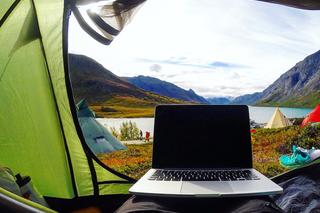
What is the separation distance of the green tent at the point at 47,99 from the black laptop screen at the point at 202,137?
458mm

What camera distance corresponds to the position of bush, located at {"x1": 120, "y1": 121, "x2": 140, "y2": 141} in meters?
4.93

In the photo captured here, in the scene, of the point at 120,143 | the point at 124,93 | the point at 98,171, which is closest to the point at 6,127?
the point at 98,171

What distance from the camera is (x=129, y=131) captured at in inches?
204

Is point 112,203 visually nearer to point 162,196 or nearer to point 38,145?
point 38,145

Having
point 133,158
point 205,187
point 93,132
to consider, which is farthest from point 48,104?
point 133,158

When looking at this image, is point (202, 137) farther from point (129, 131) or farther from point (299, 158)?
point (129, 131)

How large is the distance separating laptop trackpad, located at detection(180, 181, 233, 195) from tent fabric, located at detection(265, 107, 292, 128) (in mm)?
4137

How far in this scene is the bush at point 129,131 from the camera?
4.93 m

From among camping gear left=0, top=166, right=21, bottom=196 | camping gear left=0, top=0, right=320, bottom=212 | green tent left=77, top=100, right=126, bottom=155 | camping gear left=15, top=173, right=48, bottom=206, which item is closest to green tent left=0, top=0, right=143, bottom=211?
camping gear left=0, top=0, right=320, bottom=212

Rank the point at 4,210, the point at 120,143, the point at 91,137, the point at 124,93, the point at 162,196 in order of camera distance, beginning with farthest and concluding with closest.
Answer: the point at 124,93 → the point at 120,143 → the point at 91,137 → the point at 162,196 → the point at 4,210

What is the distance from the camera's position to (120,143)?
14.6 ft

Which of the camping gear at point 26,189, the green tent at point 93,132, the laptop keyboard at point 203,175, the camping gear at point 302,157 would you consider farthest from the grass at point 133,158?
the laptop keyboard at point 203,175

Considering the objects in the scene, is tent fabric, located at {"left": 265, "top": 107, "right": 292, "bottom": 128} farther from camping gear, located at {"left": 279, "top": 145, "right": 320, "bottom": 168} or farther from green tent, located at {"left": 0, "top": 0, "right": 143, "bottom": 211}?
green tent, located at {"left": 0, "top": 0, "right": 143, "bottom": 211}

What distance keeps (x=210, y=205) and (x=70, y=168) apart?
0.86 metres
